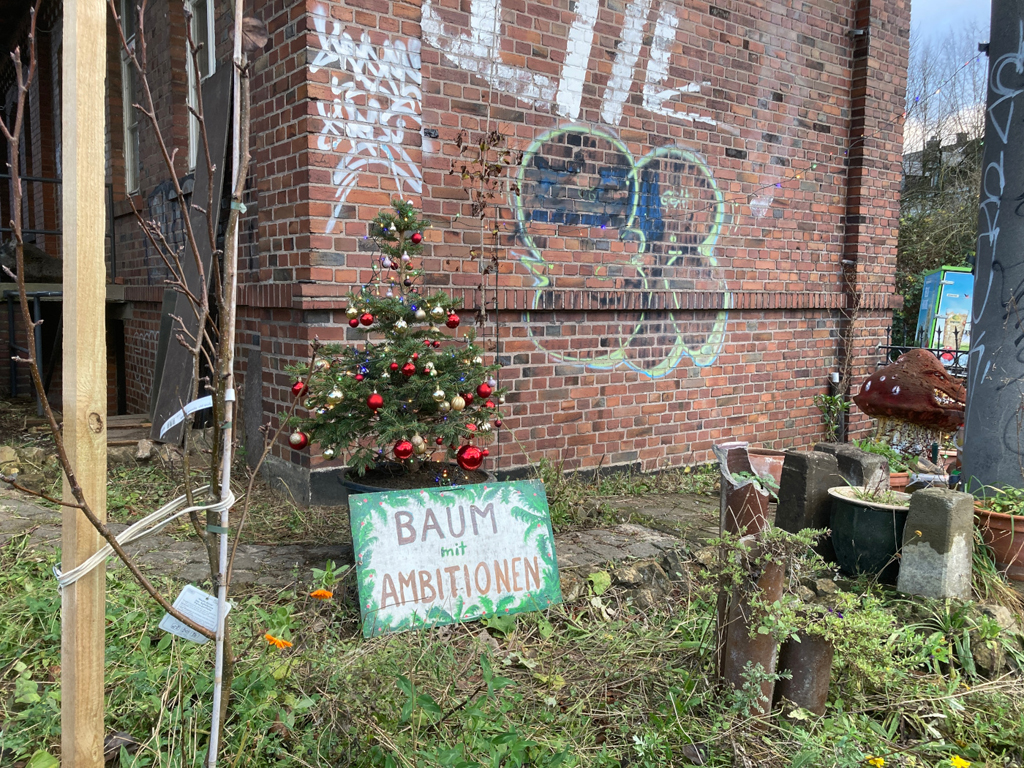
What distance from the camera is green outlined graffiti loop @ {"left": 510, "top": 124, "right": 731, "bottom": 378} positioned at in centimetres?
472

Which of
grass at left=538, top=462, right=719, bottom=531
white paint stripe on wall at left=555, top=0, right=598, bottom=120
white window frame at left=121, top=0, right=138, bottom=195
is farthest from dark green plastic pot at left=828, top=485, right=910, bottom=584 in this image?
white window frame at left=121, top=0, right=138, bottom=195

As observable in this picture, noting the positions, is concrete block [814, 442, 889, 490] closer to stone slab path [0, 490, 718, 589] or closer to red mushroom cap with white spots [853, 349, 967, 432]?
stone slab path [0, 490, 718, 589]

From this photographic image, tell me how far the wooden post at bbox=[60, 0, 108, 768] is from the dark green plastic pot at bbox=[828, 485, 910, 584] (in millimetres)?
2776

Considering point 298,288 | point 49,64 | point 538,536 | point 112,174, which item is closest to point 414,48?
point 298,288

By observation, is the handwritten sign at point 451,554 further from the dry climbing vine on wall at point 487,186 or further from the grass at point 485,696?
the dry climbing vine on wall at point 487,186

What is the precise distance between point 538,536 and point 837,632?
3.81 ft

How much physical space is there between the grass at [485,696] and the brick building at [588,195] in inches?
64.9

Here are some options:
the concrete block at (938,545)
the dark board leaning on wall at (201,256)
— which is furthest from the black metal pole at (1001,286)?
the dark board leaning on wall at (201,256)

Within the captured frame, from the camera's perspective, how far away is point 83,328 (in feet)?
4.99

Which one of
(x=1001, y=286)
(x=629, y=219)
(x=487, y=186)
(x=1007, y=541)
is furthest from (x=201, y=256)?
(x=1007, y=541)

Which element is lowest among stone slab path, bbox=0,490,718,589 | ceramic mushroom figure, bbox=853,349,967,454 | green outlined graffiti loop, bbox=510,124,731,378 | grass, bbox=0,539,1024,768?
grass, bbox=0,539,1024,768

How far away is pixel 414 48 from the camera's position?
4.09 m

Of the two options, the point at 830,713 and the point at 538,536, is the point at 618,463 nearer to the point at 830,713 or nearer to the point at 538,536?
the point at 538,536

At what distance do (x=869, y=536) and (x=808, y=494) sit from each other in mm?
340
